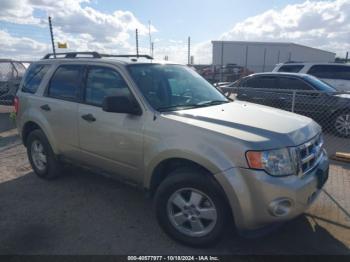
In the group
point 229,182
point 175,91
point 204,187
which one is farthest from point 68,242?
point 175,91

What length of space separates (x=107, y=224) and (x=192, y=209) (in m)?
1.15

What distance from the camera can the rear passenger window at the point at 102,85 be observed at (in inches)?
151

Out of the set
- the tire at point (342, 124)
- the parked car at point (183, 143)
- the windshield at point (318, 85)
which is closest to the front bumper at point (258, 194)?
the parked car at point (183, 143)

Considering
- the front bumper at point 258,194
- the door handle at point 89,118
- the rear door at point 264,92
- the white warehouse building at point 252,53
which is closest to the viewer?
the front bumper at point 258,194

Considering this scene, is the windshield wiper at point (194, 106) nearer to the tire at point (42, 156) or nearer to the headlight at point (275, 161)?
the headlight at point (275, 161)

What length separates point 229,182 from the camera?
2887 millimetres

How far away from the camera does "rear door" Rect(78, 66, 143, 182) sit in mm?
3627

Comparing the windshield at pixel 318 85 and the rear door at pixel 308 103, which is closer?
the rear door at pixel 308 103

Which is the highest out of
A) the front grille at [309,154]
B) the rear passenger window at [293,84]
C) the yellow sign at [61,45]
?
the yellow sign at [61,45]

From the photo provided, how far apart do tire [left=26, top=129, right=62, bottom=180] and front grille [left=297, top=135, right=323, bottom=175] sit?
3490 mm

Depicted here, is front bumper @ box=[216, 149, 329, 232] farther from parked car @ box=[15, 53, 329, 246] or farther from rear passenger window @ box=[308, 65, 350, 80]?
rear passenger window @ box=[308, 65, 350, 80]

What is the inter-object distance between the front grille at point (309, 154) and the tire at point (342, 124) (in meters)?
5.21

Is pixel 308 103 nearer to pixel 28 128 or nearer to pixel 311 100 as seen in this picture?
pixel 311 100

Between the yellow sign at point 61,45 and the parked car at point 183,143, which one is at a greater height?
the yellow sign at point 61,45
